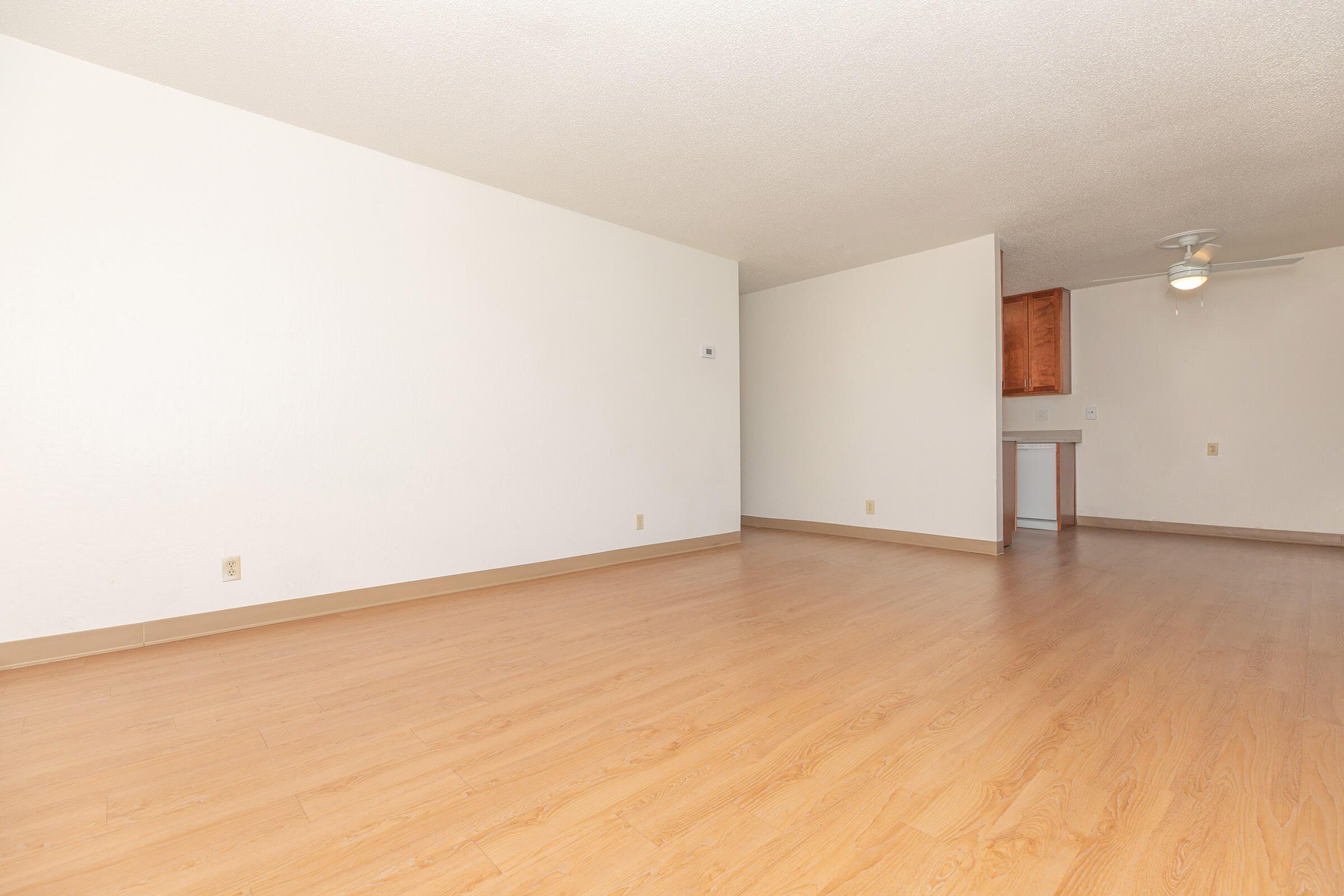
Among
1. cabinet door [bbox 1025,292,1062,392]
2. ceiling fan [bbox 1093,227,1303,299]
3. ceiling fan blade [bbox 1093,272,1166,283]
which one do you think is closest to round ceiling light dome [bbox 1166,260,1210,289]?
ceiling fan [bbox 1093,227,1303,299]

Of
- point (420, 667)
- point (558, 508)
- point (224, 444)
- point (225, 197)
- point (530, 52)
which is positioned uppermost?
point (530, 52)

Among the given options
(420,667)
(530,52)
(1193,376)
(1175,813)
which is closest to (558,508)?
(420,667)

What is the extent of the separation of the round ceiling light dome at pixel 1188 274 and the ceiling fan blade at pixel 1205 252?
8 cm

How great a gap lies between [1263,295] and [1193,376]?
0.82 meters

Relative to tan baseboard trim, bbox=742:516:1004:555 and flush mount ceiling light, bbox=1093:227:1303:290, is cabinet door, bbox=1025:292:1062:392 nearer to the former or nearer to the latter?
flush mount ceiling light, bbox=1093:227:1303:290

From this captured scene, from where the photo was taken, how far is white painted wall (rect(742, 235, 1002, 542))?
488 cm

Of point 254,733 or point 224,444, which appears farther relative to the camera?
point 224,444

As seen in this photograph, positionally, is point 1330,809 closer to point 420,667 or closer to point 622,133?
point 420,667

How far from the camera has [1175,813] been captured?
1.42 metres

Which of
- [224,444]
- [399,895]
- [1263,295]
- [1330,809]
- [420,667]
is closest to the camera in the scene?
[399,895]

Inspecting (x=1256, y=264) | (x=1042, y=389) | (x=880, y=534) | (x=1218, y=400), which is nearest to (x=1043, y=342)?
(x=1042, y=389)

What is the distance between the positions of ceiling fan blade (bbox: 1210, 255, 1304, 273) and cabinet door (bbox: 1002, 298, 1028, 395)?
1.93 meters

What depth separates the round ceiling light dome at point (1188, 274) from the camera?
468 centimetres

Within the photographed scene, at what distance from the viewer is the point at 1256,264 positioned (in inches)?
176
